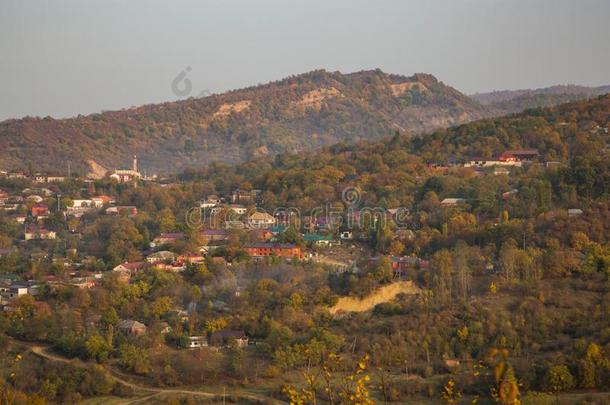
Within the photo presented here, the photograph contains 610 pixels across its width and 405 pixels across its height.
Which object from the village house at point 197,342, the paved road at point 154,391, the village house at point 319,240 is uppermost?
the village house at point 319,240

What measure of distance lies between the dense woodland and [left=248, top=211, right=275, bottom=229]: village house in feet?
4.13

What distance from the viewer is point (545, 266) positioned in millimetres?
19141

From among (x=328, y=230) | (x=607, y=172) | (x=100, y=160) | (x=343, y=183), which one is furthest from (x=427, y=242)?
(x=100, y=160)

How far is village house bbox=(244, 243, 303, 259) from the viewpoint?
74.3 ft

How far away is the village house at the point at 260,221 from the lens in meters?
26.8

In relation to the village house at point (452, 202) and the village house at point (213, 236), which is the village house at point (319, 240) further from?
the village house at point (452, 202)

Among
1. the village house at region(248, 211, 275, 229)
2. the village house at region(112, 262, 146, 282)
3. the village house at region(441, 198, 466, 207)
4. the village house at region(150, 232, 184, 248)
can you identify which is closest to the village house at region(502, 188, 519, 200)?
the village house at region(441, 198, 466, 207)

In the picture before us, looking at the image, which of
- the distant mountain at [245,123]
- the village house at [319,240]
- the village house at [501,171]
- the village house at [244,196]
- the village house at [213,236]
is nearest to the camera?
the village house at [319,240]

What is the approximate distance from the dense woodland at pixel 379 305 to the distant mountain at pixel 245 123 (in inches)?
817

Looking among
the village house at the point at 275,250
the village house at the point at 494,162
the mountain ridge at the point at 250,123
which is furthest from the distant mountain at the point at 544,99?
the village house at the point at 275,250

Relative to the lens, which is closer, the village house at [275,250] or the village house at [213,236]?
the village house at [275,250]

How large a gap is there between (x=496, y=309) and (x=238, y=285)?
5.32 m

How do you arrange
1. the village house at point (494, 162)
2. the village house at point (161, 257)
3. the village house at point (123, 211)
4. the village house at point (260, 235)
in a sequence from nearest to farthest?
the village house at point (161, 257), the village house at point (260, 235), the village house at point (123, 211), the village house at point (494, 162)

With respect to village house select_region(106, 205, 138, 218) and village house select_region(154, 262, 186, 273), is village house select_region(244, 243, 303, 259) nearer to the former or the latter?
village house select_region(154, 262, 186, 273)
